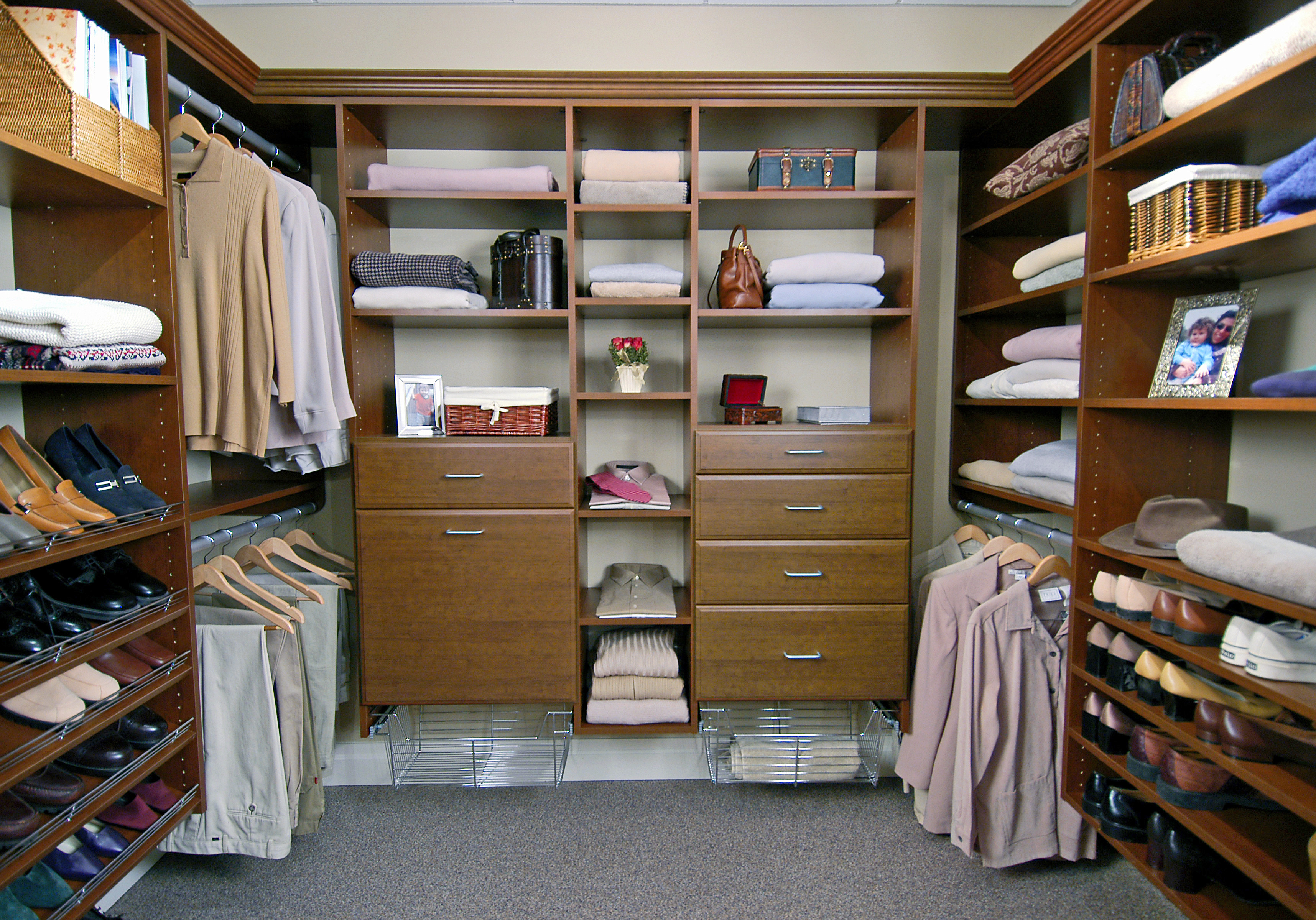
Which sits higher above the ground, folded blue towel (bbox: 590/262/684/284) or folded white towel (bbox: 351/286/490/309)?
folded blue towel (bbox: 590/262/684/284)

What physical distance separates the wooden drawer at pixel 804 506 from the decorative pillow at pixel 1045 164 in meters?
0.90

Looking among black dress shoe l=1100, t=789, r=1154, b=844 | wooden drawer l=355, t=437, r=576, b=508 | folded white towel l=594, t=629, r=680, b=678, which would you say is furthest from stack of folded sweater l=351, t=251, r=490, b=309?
black dress shoe l=1100, t=789, r=1154, b=844

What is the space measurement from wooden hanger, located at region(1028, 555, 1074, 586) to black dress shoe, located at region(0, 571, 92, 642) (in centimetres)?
232

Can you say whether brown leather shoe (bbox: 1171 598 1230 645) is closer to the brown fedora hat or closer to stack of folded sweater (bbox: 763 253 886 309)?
the brown fedora hat

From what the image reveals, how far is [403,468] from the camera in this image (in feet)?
6.74

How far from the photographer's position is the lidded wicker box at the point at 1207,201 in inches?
54.6

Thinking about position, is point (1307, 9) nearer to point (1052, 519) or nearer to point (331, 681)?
point (1052, 519)

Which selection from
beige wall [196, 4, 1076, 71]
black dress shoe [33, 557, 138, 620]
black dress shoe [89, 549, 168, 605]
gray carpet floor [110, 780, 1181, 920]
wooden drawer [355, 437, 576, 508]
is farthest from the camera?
beige wall [196, 4, 1076, 71]

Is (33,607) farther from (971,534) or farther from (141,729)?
(971,534)

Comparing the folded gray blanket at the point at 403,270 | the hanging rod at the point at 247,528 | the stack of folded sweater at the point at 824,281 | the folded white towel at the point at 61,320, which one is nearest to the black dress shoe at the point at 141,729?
the hanging rod at the point at 247,528

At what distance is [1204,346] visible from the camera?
1.51m

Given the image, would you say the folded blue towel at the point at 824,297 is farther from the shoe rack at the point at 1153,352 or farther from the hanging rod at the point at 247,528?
the hanging rod at the point at 247,528

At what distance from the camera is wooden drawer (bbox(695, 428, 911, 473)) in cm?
207

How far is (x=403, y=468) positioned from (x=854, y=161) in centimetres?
170
